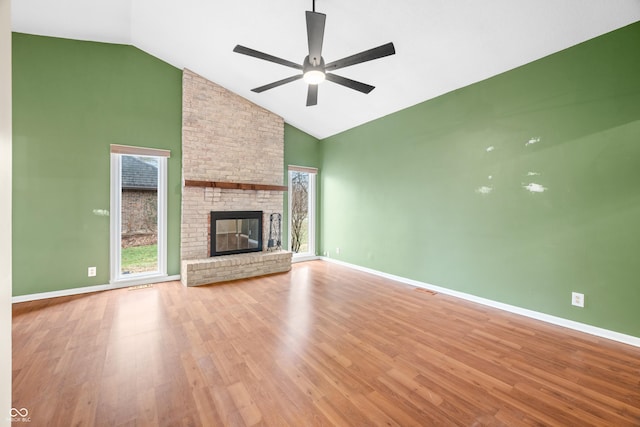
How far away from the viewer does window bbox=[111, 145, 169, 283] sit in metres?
4.09

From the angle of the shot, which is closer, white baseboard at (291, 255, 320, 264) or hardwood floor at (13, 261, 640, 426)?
hardwood floor at (13, 261, 640, 426)

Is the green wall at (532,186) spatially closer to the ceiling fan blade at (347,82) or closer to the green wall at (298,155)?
the ceiling fan blade at (347,82)

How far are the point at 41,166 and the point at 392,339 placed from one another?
192 inches

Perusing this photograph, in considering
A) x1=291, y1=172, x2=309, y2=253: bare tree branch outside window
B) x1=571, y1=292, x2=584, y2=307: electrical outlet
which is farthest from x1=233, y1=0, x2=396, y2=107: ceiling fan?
x1=291, y1=172, x2=309, y2=253: bare tree branch outside window

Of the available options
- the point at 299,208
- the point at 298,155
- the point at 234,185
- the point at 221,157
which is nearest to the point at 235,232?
the point at 234,185

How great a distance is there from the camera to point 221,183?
476cm

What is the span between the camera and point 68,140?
3.75 metres

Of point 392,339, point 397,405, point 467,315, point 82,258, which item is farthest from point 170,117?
point 467,315

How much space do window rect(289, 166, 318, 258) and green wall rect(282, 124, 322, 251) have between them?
0.36 ft

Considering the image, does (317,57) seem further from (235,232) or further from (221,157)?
(235,232)

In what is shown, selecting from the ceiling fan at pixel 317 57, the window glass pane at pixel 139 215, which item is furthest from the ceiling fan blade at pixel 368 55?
the window glass pane at pixel 139 215

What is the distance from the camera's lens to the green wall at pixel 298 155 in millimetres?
5828

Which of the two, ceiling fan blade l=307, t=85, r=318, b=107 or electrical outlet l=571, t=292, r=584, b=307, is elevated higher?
ceiling fan blade l=307, t=85, r=318, b=107

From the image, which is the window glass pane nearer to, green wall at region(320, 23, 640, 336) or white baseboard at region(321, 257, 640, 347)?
green wall at region(320, 23, 640, 336)
